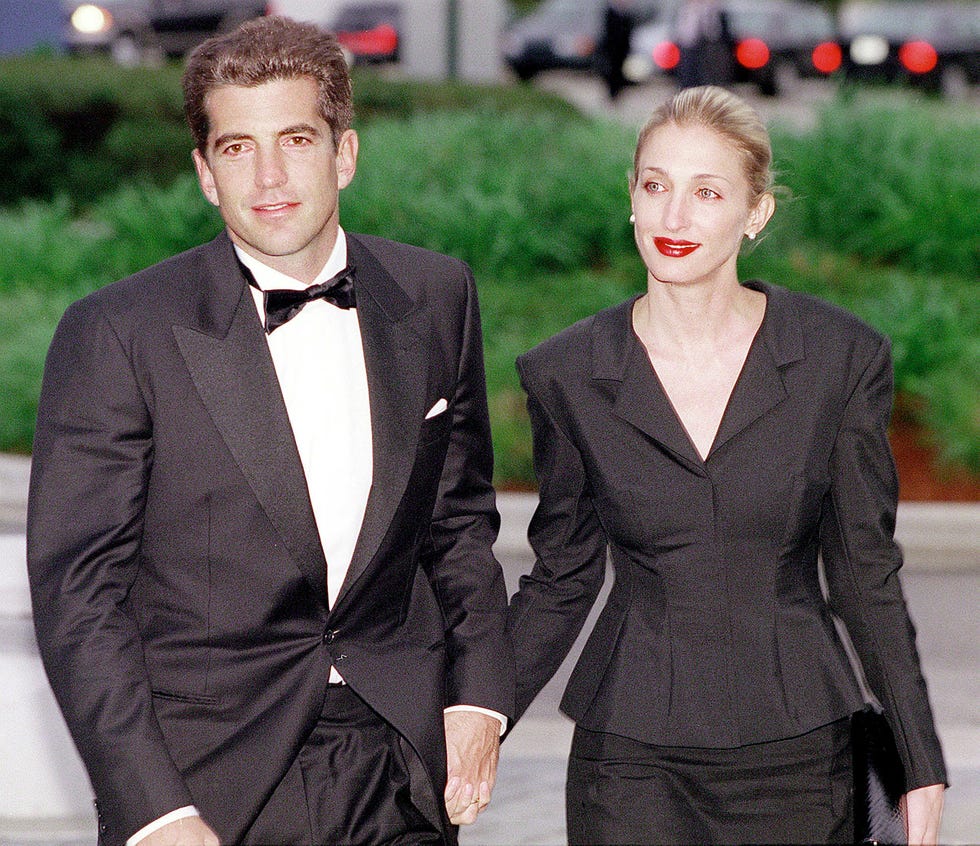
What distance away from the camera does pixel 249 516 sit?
11.5 ft

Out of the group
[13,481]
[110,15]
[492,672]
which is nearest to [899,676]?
[492,672]

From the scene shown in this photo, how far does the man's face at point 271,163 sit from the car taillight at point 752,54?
98.9ft

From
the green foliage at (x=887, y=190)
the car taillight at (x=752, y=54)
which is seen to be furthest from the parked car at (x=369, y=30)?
the green foliage at (x=887, y=190)

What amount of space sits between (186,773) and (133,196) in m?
11.6

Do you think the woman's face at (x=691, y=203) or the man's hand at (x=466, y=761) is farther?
the woman's face at (x=691, y=203)

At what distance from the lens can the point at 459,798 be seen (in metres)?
3.77

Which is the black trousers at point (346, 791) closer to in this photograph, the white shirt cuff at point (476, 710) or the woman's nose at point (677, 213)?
the white shirt cuff at point (476, 710)

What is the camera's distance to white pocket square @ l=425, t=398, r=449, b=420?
3.79m

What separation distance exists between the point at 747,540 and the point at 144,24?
33.4 metres

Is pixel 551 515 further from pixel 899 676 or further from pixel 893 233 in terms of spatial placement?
pixel 893 233

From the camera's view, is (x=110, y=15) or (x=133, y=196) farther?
Answer: (x=110, y=15)

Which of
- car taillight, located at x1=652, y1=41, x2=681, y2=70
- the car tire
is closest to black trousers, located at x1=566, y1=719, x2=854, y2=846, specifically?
car taillight, located at x1=652, y1=41, x2=681, y2=70

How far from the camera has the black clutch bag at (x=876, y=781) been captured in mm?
3754

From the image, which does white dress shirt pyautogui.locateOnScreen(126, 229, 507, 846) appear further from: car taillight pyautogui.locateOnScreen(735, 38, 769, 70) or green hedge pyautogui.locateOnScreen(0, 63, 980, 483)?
car taillight pyautogui.locateOnScreen(735, 38, 769, 70)
